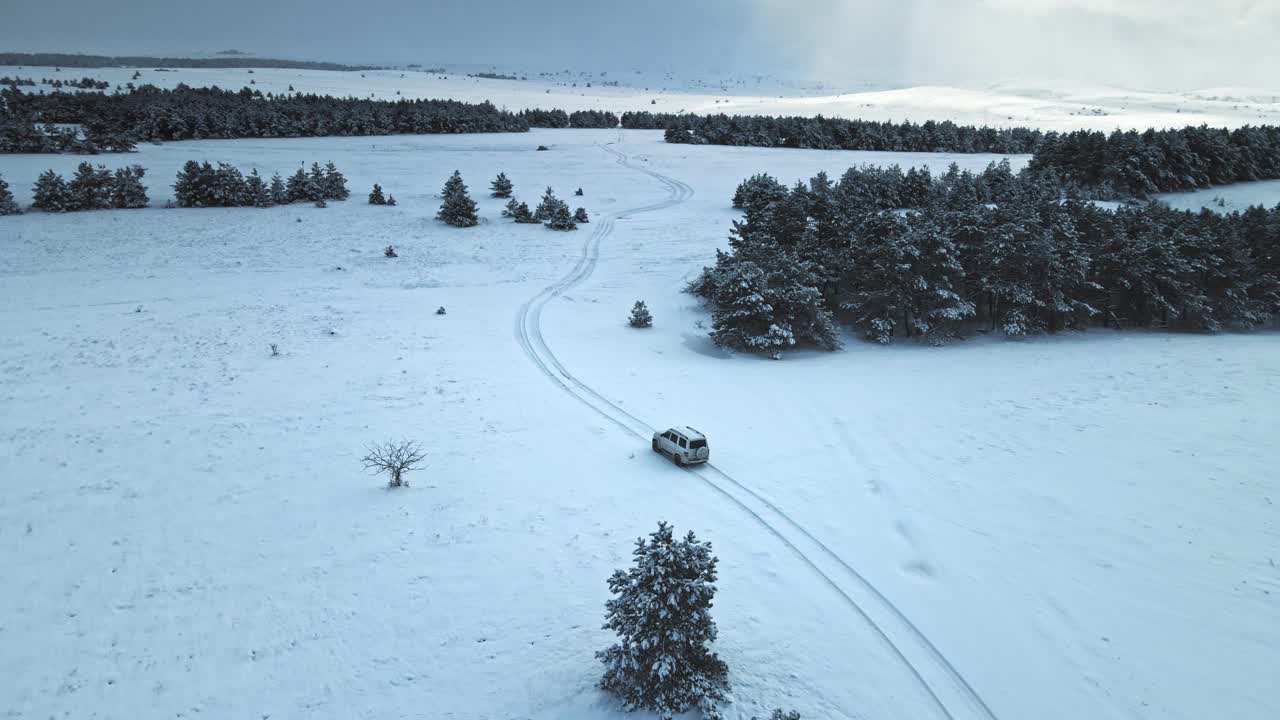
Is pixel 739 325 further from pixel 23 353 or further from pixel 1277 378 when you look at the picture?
pixel 23 353

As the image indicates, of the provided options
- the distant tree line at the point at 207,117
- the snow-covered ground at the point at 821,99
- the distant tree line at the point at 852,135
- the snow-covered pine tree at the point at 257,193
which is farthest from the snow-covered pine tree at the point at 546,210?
the snow-covered ground at the point at 821,99

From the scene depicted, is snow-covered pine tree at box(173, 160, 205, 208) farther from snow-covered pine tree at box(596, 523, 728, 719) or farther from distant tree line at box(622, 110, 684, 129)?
distant tree line at box(622, 110, 684, 129)

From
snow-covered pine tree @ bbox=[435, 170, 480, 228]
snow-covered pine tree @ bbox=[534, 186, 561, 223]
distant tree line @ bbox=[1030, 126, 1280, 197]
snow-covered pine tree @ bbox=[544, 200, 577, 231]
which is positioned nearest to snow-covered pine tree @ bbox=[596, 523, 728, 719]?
snow-covered pine tree @ bbox=[544, 200, 577, 231]

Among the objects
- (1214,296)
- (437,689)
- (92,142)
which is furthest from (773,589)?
(92,142)

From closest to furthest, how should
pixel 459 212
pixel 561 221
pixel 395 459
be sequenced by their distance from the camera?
pixel 395 459, pixel 459 212, pixel 561 221

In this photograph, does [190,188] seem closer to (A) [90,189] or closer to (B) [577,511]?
(A) [90,189]

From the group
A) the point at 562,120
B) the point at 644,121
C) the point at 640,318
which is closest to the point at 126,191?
the point at 640,318
